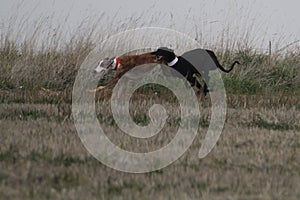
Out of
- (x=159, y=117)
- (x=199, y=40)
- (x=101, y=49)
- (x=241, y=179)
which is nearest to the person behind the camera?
(x=241, y=179)

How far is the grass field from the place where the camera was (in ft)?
8.62

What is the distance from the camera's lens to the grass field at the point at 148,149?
2.63 meters

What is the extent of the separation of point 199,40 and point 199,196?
714 cm

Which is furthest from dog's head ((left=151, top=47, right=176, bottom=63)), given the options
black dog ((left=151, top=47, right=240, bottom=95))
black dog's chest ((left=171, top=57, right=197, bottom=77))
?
black dog's chest ((left=171, top=57, right=197, bottom=77))

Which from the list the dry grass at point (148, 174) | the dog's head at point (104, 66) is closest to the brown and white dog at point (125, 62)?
the dog's head at point (104, 66)

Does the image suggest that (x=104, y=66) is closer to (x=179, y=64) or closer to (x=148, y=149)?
(x=179, y=64)

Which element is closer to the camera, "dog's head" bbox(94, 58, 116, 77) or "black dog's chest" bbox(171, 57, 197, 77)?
"black dog's chest" bbox(171, 57, 197, 77)

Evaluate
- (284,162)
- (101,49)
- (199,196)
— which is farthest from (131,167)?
(101,49)

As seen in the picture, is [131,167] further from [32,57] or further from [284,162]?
[32,57]

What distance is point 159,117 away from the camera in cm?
507

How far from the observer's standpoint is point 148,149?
3.67 m

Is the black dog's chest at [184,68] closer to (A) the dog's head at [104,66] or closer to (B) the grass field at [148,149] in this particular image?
(B) the grass field at [148,149]

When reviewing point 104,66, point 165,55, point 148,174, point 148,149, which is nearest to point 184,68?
A: point 165,55

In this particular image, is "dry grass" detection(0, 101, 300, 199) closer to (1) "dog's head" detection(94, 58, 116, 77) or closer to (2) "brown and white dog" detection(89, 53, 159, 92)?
(2) "brown and white dog" detection(89, 53, 159, 92)
